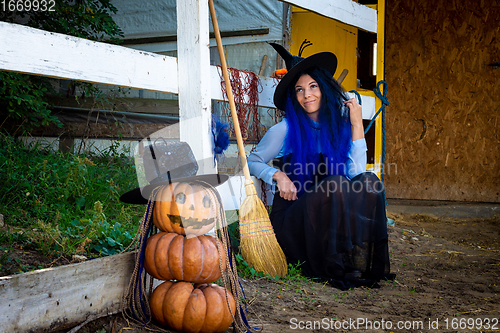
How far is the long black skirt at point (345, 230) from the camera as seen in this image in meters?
2.67

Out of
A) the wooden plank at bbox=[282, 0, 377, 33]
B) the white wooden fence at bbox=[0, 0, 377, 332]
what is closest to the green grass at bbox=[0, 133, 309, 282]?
the white wooden fence at bbox=[0, 0, 377, 332]

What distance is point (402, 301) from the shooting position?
2389 mm

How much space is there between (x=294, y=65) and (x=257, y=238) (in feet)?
4.32

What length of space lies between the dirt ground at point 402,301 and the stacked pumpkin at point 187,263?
0.67 ft

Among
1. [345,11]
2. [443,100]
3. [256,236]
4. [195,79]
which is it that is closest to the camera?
[195,79]

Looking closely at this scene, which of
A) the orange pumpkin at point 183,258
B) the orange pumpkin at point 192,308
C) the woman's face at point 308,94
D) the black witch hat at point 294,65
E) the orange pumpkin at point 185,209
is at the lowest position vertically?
the orange pumpkin at point 192,308

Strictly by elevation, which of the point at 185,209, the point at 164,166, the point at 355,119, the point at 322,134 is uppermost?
the point at 355,119

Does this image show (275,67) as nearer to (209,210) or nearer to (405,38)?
(405,38)

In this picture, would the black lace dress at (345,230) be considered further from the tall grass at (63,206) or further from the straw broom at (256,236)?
the tall grass at (63,206)

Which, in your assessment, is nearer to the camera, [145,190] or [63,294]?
[63,294]

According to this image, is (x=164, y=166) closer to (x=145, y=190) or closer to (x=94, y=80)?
(x=145, y=190)

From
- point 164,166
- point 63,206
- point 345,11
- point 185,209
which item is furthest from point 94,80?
point 345,11

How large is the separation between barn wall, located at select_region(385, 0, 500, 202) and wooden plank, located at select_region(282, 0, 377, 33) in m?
2.00

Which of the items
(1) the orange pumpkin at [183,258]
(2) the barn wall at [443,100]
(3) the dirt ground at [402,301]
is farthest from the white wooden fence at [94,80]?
(2) the barn wall at [443,100]
